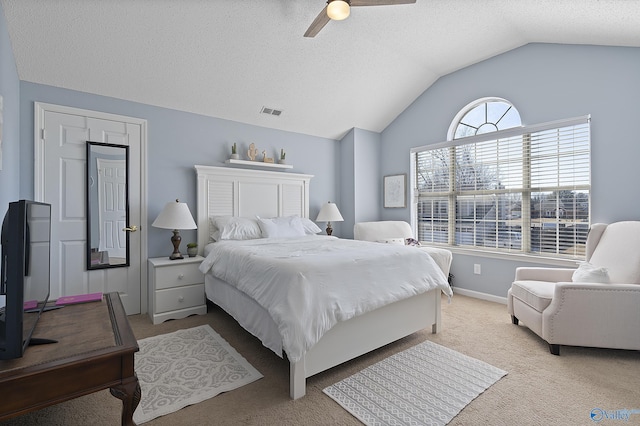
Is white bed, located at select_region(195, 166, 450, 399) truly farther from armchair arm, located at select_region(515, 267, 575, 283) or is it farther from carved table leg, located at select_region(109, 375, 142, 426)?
armchair arm, located at select_region(515, 267, 575, 283)

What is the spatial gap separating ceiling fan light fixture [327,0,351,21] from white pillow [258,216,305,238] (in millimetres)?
2412

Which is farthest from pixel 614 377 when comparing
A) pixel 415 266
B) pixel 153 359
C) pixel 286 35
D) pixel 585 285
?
pixel 286 35

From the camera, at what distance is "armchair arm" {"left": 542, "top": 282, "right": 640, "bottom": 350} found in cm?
230

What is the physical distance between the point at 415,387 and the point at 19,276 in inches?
83.7

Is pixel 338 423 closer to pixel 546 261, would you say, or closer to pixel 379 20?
pixel 546 261

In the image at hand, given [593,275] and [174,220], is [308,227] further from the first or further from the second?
[593,275]

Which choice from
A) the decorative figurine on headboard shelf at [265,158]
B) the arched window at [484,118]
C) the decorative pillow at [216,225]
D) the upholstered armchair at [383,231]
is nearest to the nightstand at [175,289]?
the decorative pillow at [216,225]

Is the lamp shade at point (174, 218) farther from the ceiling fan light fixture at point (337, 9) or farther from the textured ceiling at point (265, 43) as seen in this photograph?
the ceiling fan light fixture at point (337, 9)

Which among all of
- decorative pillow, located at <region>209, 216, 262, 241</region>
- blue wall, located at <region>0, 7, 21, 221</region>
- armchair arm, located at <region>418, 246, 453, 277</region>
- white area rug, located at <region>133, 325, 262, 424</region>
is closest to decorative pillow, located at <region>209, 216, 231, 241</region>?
decorative pillow, located at <region>209, 216, 262, 241</region>

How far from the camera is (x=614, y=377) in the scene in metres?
2.09

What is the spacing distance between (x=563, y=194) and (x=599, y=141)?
630mm

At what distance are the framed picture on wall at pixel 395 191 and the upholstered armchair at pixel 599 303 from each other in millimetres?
2472

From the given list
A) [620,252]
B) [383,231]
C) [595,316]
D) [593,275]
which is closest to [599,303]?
[595,316]

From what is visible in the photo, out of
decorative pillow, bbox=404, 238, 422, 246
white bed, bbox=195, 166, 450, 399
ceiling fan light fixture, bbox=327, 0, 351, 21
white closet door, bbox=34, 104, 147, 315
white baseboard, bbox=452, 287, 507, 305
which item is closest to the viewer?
white bed, bbox=195, 166, 450, 399
